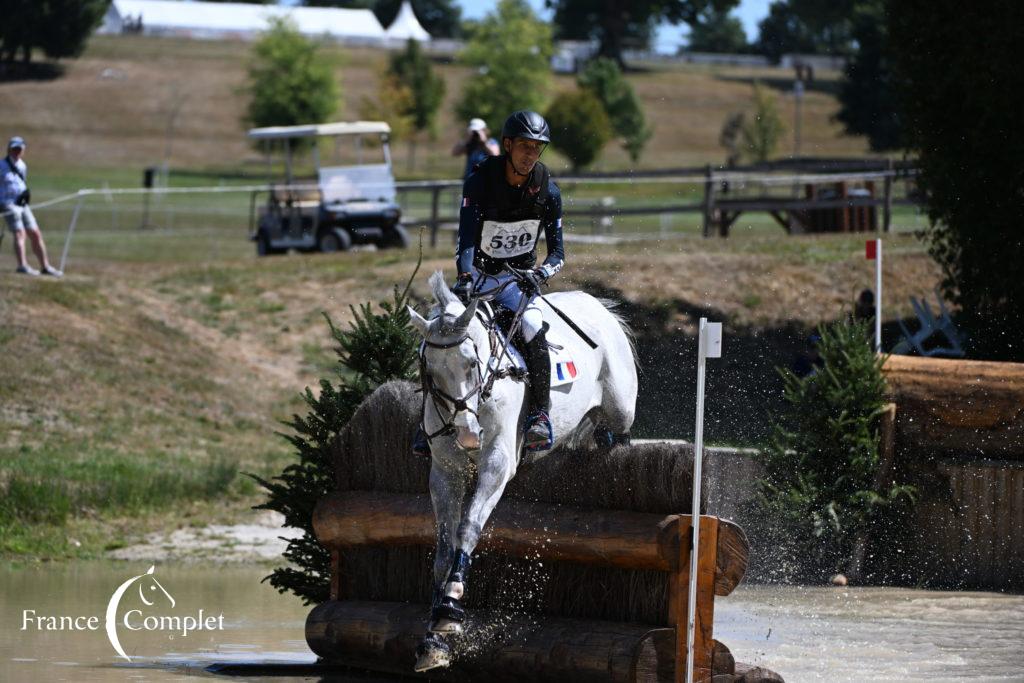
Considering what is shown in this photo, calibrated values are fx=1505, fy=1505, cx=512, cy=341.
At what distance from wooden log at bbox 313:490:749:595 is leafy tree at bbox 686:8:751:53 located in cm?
12337

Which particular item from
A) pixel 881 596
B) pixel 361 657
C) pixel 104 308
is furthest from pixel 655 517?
→ pixel 104 308

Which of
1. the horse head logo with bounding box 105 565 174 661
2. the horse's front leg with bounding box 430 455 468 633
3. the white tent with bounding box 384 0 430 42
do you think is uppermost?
the white tent with bounding box 384 0 430 42

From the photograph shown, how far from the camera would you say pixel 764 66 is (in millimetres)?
113250

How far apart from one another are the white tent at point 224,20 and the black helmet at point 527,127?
322 feet

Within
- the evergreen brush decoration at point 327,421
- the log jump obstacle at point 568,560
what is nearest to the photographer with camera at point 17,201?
the evergreen brush decoration at point 327,421

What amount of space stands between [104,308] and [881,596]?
12.6m

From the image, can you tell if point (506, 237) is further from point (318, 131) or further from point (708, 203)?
point (318, 131)

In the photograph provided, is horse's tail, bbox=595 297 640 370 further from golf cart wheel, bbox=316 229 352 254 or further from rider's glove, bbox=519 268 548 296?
golf cart wheel, bbox=316 229 352 254

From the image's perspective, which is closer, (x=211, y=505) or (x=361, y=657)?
(x=361, y=657)

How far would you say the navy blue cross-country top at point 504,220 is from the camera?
8398mm

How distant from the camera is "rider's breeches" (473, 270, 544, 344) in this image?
844 centimetres

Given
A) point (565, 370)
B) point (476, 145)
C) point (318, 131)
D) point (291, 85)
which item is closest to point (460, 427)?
point (565, 370)

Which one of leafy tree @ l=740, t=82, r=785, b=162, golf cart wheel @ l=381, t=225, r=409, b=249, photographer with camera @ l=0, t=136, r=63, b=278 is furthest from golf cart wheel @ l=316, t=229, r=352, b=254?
leafy tree @ l=740, t=82, r=785, b=162

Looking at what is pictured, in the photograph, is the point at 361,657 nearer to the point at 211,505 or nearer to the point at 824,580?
the point at 824,580
